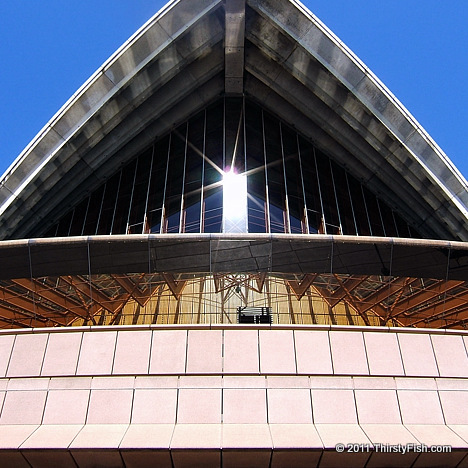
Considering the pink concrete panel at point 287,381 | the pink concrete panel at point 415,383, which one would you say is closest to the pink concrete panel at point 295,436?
the pink concrete panel at point 287,381

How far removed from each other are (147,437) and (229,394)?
203 cm

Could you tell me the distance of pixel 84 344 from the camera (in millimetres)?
11852

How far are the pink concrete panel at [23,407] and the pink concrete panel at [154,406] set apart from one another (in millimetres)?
2264

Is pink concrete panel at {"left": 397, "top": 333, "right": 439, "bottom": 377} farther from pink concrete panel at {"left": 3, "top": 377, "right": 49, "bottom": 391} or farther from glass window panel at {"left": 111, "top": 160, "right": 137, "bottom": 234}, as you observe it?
glass window panel at {"left": 111, "top": 160, "right": 137, "bottom": 234}

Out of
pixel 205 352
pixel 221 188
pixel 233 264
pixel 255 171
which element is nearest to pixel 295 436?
pixel 205 352

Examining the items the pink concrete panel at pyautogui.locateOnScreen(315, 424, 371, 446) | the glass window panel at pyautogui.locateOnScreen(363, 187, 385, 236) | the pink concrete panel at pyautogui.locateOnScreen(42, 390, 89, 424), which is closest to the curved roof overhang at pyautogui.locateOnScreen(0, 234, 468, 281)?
the pink concrete panel at pyautogui.locateOnScreen(42, 390, 89, 424)

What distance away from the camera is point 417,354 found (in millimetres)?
11797

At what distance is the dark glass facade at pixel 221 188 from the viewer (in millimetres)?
20344

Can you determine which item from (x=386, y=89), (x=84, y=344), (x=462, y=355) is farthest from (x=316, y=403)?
(x=386, y=89)

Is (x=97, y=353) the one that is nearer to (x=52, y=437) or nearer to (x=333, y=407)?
(x=52, y=437)

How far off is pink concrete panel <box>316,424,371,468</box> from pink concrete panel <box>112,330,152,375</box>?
173 inches

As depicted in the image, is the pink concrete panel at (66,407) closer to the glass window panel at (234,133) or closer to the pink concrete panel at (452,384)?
the pink concrete panel at (452,384)

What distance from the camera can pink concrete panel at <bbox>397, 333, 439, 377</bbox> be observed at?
11.5 meters

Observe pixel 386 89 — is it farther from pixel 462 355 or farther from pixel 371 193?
pixel 462 355
